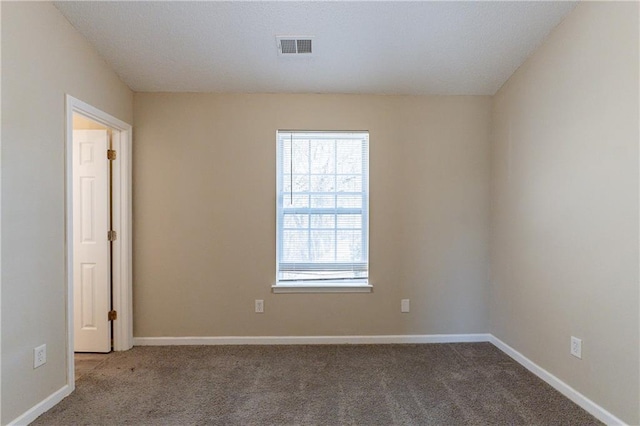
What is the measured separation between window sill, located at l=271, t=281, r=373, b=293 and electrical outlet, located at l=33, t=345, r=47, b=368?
5.78 ft

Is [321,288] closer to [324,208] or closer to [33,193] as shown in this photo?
[324,208]

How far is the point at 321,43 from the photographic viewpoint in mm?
2748

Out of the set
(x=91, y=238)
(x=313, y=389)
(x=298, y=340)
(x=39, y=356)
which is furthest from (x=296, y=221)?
(x=39, y=356)

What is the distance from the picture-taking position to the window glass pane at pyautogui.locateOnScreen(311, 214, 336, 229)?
350 cm

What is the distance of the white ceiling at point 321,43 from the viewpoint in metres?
2.45

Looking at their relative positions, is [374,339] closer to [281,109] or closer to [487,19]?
[281,109]

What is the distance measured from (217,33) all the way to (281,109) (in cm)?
92

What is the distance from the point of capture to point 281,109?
134 inches

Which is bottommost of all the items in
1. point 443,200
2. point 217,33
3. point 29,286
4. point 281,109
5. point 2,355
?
point 2,355

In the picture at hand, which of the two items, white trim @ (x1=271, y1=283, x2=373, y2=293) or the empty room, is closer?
the empty room

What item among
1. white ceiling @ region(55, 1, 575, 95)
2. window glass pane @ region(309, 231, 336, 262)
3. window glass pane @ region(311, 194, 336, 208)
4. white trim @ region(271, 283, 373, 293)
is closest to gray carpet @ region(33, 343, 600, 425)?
white trim @ region(271, 283, 373, 293)

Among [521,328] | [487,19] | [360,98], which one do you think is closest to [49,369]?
[360,98]

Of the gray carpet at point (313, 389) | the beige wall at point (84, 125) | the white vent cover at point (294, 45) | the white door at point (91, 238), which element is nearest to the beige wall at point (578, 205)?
the gray carpet at point (313, 389)

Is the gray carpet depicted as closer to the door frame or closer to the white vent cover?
the door frame
